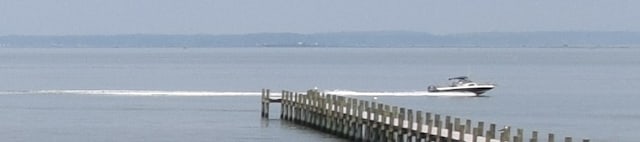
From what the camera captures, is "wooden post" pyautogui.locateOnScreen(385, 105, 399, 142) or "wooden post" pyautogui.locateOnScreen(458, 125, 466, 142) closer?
"wooden post" pyautogui.locateOnScreen(458, 125, 466, 142)

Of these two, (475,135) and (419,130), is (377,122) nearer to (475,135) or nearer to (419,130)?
(419,130)

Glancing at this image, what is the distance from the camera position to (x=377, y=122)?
40344mm

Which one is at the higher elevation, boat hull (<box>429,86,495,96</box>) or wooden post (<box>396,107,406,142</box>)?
boat hull (<box>429,86,495,96</box>)

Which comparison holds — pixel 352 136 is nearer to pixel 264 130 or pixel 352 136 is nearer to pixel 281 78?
pixel 264 130

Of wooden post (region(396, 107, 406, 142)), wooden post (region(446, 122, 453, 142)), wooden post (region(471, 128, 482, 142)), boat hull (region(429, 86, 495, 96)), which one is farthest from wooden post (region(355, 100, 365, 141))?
boat hull (region(429, 86, 495, 96))

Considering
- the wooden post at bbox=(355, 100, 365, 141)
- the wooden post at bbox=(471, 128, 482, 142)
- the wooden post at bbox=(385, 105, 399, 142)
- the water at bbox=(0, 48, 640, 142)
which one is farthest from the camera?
the water at bbox=(0, 48, 640, 142)

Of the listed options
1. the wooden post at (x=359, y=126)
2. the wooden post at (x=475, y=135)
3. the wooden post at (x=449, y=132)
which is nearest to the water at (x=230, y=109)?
the wooden post at (x=359, y=126)

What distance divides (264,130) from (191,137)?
3.73m

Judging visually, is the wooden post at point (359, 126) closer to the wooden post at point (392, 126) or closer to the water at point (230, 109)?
the water at point (230, 109)

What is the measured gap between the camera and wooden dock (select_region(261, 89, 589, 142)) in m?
32.5

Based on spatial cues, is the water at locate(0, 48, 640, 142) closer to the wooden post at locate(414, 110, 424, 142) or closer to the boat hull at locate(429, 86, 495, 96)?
the boat hull at locate(429, 86, 495, 96)

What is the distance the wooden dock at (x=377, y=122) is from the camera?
32469 millimetres

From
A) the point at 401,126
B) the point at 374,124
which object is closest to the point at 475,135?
the point at 401,126

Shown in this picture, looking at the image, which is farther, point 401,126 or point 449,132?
point 401,126
